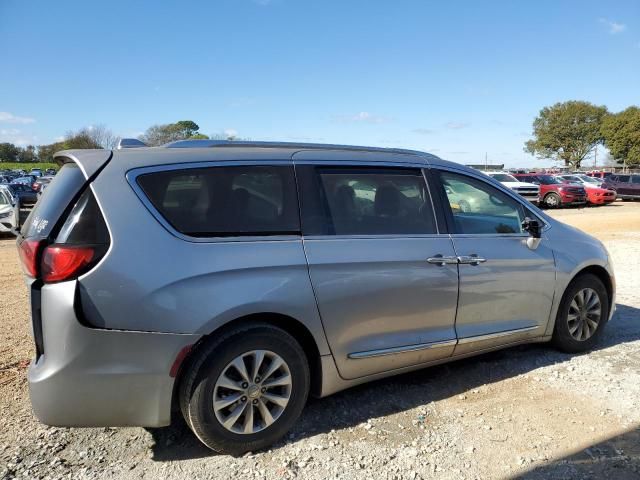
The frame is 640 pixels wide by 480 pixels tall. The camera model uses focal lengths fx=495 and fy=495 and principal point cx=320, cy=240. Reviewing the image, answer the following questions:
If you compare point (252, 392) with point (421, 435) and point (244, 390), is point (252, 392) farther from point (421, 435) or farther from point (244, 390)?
point (421, 435)

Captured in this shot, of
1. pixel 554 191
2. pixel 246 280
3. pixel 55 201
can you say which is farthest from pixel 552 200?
pixel 55 201

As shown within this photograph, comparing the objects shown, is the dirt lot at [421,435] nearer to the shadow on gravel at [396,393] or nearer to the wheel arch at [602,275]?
the shadow on gravel at [396,393]

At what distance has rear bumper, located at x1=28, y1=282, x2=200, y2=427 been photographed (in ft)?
8.15

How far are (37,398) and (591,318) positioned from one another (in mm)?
4408

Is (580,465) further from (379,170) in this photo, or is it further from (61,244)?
(61,244)

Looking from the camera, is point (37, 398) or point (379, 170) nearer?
point (37, 398)

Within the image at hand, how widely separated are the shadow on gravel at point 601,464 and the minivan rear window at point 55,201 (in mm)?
2875

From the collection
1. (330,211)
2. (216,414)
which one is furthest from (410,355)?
(216,414)

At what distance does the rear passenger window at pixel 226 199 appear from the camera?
2.76m

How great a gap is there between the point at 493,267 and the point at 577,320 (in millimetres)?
1314

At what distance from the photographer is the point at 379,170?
3.56 m

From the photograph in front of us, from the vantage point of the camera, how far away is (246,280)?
2.79 m

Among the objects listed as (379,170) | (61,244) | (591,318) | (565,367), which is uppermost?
(379,170)

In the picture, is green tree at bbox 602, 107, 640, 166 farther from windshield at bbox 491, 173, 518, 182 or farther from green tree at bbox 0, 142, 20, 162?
green tree at bbox 0, 142, 20, 162
